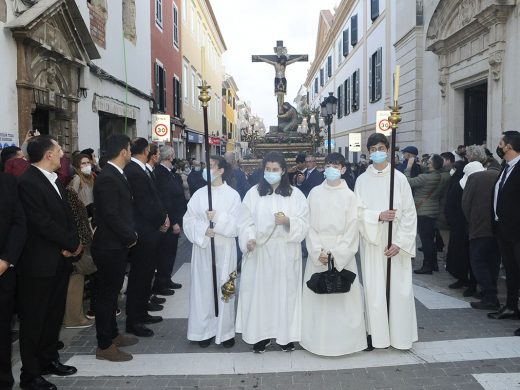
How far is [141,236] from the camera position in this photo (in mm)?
5430

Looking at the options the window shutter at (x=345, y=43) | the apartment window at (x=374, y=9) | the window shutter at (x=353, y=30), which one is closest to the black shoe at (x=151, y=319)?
the apartment window at (x=374, y=9)

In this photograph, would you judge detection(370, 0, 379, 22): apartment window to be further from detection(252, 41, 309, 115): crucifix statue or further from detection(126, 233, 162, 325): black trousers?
detection(126, 233, 162, 325): black trousers

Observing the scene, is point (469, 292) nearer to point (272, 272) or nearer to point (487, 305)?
point (487, 305)

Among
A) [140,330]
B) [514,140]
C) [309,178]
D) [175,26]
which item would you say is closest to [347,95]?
[175,26]

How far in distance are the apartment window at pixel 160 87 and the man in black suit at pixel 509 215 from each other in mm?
14969

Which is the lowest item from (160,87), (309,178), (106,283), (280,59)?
(106,283)

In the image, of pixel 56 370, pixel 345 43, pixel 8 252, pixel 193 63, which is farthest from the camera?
pixel 345 43

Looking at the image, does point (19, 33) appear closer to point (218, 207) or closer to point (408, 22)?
point (218, 207)

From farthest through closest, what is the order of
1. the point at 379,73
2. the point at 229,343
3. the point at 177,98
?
the point at 177,98
the point at 379,73
the point at 229,343

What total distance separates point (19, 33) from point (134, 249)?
4.91m

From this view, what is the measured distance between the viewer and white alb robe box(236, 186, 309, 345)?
4824 mm

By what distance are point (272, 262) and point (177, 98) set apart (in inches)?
765

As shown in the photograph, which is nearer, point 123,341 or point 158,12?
point 123,341

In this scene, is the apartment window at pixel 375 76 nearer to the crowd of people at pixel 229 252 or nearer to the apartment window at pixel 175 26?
the apartment window at pixel 175 26
